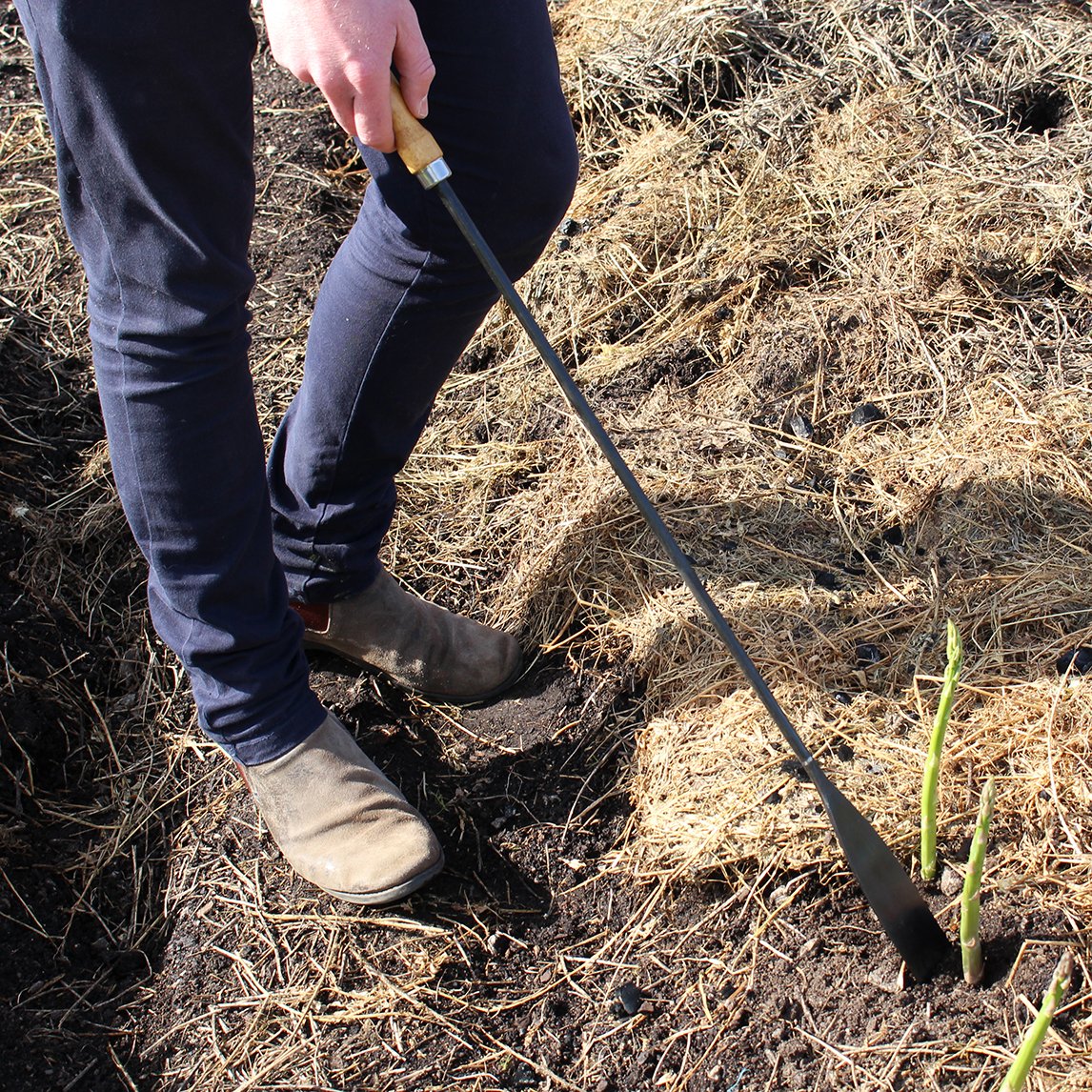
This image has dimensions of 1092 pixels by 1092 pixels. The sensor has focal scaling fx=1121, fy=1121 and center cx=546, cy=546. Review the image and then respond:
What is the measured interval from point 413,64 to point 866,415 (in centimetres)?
158

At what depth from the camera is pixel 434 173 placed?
160cm

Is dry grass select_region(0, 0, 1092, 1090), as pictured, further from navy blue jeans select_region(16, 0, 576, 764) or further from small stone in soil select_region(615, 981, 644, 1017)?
navy blue jeans select_region(16, 0, 576, 764)

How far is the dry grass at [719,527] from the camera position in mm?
1932

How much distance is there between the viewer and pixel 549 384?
2986mm

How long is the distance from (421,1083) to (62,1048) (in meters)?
0.63

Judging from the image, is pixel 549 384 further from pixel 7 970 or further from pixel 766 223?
pixel 7 970

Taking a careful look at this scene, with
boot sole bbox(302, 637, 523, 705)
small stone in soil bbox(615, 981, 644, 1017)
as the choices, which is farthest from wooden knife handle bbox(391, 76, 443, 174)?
small stone in soil bbox(615, 981, 644, 1017)

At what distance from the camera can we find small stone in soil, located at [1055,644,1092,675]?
210 cm

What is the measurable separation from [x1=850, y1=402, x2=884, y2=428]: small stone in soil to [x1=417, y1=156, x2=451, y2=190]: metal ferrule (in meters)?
1.44

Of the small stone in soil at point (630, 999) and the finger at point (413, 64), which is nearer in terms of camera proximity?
the finger at point (413, 64)

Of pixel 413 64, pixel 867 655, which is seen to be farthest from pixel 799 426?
pixel 413 64

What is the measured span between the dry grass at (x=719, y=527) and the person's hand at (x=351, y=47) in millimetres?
1279

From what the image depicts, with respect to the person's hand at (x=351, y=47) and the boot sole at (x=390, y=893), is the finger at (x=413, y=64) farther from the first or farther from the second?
the boot sole at (x=390, y=893)

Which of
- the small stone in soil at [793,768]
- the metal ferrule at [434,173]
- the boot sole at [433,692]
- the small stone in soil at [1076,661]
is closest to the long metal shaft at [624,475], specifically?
the metal ferrule at [434,173]
